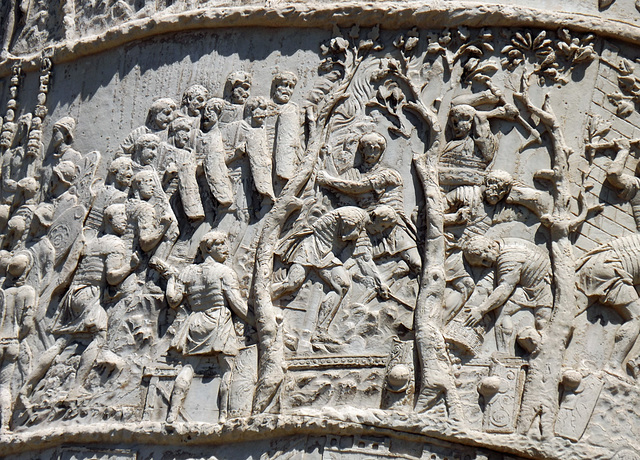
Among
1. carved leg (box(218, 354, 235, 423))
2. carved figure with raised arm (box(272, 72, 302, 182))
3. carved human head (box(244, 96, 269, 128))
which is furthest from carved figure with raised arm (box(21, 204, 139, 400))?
carved figure with raised arm (box(272, 72, 302, 182))

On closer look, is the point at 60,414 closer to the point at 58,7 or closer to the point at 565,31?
the point at 58,7

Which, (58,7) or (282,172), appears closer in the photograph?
(282,172)

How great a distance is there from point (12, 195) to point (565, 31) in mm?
5178

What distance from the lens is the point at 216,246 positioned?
9.85 m

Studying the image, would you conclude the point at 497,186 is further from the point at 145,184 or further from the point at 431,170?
the point at 145,184

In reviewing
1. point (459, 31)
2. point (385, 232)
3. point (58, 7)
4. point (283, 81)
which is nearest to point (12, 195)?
point (58, 7)

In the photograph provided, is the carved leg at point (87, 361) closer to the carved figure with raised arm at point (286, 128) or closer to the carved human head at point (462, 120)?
the carved figure with raised arm at point (286, 128)

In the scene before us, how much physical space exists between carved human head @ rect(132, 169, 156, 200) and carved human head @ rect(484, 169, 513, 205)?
285 centimetres

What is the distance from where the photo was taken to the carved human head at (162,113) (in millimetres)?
10531

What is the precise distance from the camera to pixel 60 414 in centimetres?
985

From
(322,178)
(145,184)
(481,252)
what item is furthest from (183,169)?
(481,252)

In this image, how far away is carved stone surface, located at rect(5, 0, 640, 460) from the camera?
9258 mm

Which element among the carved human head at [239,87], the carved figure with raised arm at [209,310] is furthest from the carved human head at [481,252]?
the carved human head at [239,87]

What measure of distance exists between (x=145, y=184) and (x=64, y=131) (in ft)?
3.78
